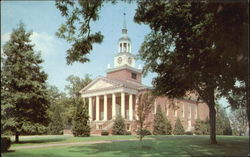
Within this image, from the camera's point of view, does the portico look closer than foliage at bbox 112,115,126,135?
No

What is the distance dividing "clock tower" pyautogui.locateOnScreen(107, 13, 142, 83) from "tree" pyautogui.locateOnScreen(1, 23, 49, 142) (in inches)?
1073

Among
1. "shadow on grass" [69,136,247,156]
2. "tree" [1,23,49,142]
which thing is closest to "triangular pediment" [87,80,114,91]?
"tree" [1,23,49,142]

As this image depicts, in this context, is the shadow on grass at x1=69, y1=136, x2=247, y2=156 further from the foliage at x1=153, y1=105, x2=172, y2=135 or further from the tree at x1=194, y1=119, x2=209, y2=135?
the tree at x1=194, y1=119, x2=209, y2=135

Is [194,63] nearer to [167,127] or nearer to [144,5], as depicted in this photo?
[144,5]

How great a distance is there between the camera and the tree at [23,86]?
22.7m

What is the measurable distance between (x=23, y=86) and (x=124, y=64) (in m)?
29.8

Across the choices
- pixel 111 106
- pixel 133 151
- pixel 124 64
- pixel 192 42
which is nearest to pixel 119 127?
pixel 111 106

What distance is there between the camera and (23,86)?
77.7ft

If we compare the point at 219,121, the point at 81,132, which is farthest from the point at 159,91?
the point at 219,121

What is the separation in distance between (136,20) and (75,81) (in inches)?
2178

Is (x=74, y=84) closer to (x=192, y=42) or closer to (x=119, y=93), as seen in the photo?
(x=119, y=93)

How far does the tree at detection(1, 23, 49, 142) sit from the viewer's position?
22656 millimetres

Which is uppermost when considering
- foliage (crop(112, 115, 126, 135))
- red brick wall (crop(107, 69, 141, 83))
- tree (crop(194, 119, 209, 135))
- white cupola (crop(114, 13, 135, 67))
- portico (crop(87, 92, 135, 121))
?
white cupola (crop(114, 13, 135, 67))

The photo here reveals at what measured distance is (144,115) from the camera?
1883 cm
